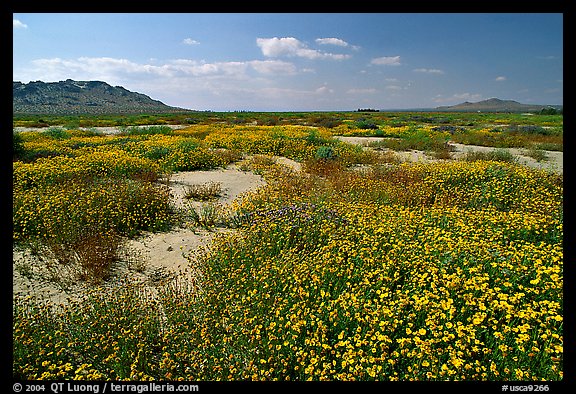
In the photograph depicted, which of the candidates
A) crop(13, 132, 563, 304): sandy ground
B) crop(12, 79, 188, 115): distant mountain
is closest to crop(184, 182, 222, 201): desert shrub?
crop(13, 132, 563, 304): sandy ground

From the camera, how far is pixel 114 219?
6.91m

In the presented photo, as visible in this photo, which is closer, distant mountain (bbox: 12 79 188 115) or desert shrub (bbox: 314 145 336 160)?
desert shrub (bbox: 314 145 336 160)

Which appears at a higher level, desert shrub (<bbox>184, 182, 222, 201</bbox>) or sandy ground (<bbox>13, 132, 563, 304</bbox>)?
desert shrub (<bbox>184, 182, 222, 201</bbox>)

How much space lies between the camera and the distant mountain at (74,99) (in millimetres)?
121375

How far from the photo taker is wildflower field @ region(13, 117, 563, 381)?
9.94 ft

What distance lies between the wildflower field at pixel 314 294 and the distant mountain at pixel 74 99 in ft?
416

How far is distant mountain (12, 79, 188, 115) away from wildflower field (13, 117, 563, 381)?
416ft

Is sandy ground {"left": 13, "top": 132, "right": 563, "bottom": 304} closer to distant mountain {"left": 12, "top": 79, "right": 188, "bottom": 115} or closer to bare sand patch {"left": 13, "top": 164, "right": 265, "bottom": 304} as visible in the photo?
bare sand patch {"left": 13, "top": 164, "right": 265, "bottom": 304}

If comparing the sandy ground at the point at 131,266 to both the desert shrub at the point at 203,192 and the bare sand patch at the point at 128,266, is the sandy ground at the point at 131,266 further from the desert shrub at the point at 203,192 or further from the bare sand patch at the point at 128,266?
the desert shrub at the point at 203,192

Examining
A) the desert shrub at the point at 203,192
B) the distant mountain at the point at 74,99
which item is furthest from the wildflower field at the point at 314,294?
the distant mountain at the point at 74,99

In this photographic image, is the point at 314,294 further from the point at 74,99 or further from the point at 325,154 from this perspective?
the point at 74,99

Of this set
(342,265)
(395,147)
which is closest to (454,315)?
(342,265)

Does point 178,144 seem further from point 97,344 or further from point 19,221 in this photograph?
point 97,344
